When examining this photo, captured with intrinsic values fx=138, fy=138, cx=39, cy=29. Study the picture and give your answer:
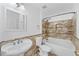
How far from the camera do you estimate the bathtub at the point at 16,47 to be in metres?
1.61

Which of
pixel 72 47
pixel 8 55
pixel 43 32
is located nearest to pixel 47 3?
pixel 43 32

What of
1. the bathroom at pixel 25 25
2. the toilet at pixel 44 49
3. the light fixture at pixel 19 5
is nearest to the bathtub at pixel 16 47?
the bathroom at pixel 25 25

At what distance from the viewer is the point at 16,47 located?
1.63m

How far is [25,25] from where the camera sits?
1.63m

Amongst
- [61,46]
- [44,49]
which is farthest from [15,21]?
[61,46]

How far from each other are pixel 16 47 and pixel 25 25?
280mm

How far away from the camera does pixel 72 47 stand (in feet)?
5.25

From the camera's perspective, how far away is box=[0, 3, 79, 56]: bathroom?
161 cm

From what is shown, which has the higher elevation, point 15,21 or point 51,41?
point 15,21

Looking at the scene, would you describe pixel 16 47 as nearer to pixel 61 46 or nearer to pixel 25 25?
pixel 25 25

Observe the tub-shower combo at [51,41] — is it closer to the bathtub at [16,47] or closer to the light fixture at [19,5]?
the bathtub at [16,47]

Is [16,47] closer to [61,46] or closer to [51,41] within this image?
[51,41]

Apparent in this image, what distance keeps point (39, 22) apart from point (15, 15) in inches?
11.6

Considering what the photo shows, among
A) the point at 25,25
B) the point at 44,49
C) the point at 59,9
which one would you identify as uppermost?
the point at 59,9
